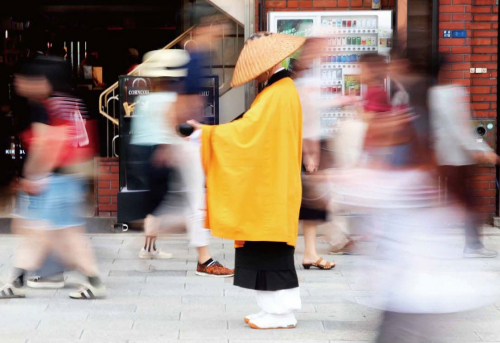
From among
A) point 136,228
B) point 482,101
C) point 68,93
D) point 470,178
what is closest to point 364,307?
point 470,178

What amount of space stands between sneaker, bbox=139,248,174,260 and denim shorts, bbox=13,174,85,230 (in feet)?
5.03

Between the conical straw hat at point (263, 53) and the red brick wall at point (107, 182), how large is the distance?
13.5 feet

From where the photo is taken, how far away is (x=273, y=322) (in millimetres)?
5297

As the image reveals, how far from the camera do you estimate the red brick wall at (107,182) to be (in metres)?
9.03

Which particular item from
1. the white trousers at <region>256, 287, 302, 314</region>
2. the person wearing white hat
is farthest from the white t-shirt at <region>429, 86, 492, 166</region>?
the person wearing white hat

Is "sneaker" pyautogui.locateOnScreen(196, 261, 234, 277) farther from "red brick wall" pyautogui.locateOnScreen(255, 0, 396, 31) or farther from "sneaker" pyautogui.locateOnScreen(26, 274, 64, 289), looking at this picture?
"red brick wall" pyautogui.locateOnScreen(255, 0, 396, 31)

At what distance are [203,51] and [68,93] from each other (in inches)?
43.4

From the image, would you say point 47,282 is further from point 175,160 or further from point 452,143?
point 452,143

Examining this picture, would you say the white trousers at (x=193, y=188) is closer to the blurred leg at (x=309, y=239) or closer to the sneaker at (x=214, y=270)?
the sneaker at (x=214, y=270)

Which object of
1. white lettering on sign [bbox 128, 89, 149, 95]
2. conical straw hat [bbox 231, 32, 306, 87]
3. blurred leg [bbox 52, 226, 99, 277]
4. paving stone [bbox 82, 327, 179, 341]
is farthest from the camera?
white lettering on sign [bbox 128, 89, 149, 95]

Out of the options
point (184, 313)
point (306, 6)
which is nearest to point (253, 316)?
point (184, 313)

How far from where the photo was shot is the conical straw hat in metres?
5.06

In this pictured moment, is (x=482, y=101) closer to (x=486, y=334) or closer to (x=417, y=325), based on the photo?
(x=486, y=334)

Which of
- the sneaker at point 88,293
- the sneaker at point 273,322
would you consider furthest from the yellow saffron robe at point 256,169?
the sneaker at point 88,293
